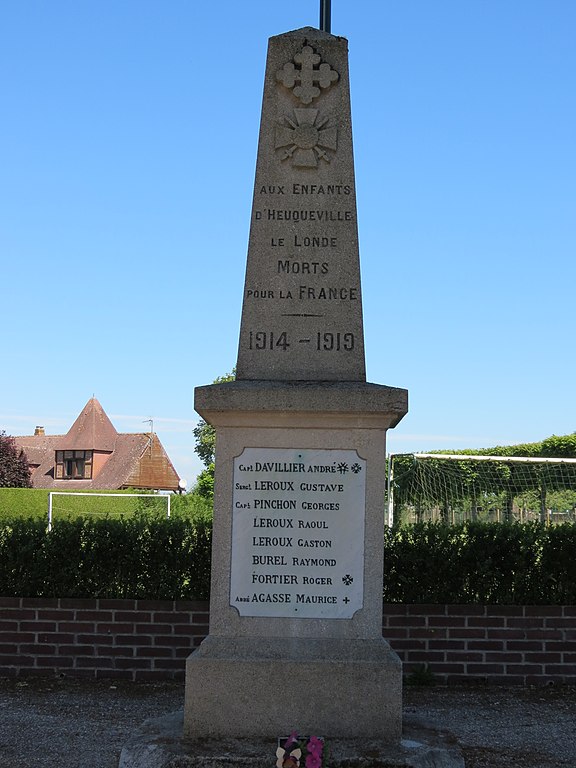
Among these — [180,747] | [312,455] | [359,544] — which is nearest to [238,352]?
[312,455]

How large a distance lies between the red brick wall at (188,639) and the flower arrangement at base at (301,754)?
286 centimetres

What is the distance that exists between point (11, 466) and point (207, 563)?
5224 cm

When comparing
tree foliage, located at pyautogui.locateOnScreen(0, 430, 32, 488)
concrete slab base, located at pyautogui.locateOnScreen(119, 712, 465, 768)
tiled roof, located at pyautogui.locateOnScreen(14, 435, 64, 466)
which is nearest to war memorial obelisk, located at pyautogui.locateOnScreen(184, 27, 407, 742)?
concrete slab base, located at pyautogui.locateOnScreen(119, 712, 465, 768)

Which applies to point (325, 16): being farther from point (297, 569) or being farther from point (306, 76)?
point (297, 569)

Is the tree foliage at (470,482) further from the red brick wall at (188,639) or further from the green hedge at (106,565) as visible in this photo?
the green hedge at (106,565)

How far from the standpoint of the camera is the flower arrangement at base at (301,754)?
14.4ft

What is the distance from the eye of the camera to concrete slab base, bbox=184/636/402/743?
4984 millimetres

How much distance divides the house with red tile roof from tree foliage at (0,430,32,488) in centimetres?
727

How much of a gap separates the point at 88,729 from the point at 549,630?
3748mm

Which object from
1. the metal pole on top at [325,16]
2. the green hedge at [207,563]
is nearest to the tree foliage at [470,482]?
the green hedge at [207,563]

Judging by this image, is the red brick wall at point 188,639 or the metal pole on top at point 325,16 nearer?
the metal pole on top at point 325,16

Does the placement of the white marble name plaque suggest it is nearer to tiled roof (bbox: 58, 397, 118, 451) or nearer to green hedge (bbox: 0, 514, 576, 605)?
green hedge (bbox: 0, 514, 576, 605)

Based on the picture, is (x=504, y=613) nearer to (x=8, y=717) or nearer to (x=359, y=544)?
(x=359, y=544)

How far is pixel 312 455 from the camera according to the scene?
524 centimetres
